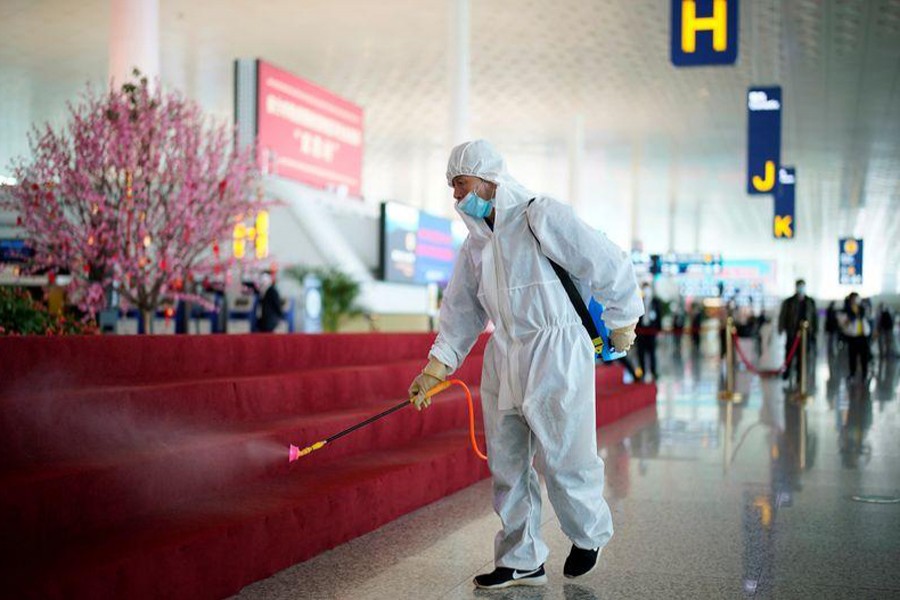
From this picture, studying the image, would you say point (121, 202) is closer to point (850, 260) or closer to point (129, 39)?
point (129, 39)

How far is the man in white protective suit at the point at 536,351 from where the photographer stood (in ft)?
12.2

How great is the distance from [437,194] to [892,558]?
1266 inches

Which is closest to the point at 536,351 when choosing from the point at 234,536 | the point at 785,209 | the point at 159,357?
the point at 234,536

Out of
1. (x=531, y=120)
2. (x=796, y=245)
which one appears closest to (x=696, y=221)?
(x=796, y=245)

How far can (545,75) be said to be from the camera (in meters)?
20.3

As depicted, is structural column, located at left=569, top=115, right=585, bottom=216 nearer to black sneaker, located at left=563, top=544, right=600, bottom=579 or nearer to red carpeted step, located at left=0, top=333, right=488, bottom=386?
red carpeted step, located at left=0, top=333, right=488, bottom=386

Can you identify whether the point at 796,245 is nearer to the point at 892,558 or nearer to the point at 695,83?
the point at 695,83

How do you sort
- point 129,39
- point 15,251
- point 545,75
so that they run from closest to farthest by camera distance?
1. point 15,251
2. point 129,39
3. point 545,75

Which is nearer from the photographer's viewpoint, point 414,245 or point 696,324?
point 414,245

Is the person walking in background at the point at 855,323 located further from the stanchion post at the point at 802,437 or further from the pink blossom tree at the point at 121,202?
the pink blossom tree at the point at 121,202

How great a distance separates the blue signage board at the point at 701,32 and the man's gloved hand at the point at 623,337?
17.9ft

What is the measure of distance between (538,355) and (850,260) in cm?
3223

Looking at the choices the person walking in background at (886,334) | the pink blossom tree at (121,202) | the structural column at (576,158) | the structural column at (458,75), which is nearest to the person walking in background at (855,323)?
the structural column at (458,75)

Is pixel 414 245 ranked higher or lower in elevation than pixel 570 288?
higher
